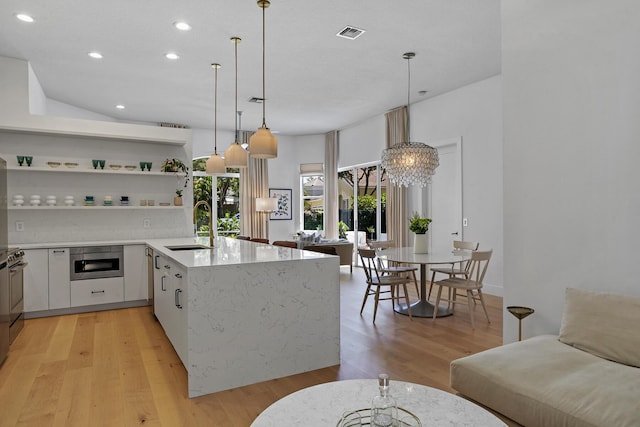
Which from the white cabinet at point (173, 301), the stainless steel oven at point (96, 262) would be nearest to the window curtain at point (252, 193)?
the stainless steel oven at point (96, 262)

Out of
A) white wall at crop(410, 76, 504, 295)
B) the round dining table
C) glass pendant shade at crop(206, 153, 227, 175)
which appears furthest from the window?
glass pendant shade at crop(206, 153, 227, 175)

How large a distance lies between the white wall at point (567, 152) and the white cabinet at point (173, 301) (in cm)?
238

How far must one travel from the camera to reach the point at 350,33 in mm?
4402

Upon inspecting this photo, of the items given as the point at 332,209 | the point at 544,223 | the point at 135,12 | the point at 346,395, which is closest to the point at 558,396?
the point at 346,395

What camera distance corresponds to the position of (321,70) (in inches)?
220

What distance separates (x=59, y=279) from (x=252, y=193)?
205 inches

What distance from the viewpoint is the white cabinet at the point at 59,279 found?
4848 millimetres

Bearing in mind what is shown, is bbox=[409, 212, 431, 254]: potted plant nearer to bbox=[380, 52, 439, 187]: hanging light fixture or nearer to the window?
bbox=[380, 52, 439, 187]: hanging light fixture

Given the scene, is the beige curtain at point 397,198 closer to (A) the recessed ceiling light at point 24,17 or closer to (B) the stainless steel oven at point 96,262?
(B) the stainless steel oven at point 96,262

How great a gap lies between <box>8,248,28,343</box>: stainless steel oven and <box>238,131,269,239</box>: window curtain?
5353mm

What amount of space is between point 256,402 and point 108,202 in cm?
405

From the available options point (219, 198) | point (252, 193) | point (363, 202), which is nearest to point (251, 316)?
point (363, 202)

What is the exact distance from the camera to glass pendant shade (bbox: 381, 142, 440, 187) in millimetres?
5195

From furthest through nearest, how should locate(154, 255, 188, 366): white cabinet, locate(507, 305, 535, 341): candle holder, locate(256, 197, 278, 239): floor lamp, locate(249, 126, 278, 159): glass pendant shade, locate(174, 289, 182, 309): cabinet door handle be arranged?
locate(256, 197, 278, 239): floor lamp < locate(249, 126, 278, 159): glass pendant shade < locate(174, 289, 182, 309): cabinet door handle < locate(154, 255, 188, 366): white cabinet < locate(507, 305, 535, 341): candle holder
